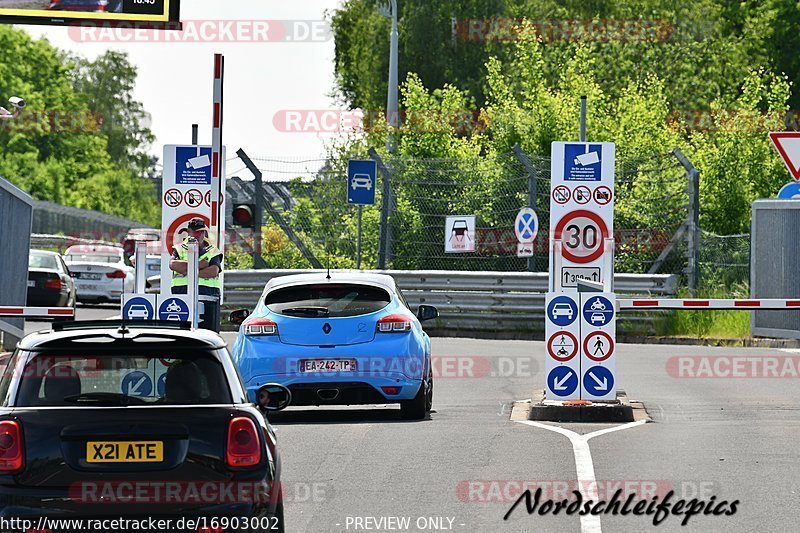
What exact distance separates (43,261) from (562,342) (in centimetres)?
2053

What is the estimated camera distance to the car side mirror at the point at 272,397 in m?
9.41

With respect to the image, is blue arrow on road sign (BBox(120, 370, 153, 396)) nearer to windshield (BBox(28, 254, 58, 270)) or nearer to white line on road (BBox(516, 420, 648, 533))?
white line on road (BBox(516, 420, 648, 533))

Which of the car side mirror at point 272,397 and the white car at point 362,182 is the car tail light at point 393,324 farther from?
the white car at point 362,182

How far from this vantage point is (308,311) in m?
15.7

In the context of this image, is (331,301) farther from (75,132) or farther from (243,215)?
(75,132)

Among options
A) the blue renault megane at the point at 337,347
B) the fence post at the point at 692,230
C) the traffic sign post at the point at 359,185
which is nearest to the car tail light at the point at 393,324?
the blue renault megane at the point at 337,347

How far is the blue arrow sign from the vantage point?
2675 centimetres

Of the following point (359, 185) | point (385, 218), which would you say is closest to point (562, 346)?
point (359, 185)

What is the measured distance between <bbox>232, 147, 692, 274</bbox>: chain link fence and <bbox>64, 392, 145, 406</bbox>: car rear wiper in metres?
24.6

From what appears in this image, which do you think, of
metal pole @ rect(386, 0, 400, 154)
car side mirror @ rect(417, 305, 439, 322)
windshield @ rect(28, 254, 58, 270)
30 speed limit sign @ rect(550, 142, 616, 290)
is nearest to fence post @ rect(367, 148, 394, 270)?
windshield @ rect(28, 254, 58, 270)

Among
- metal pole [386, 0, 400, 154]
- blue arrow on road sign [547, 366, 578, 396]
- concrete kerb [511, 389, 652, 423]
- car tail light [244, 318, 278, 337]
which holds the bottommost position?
concrete kerb [511, 389, 652, 423]

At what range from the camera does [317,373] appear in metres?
15.5

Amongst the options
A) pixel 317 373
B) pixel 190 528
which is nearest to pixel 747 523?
pixel 190 528

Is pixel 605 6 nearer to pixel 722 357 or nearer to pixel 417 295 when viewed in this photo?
pixel 417 295
